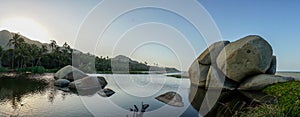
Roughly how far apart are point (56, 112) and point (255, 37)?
1875 centimetres

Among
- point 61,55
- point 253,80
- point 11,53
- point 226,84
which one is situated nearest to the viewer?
point 253,80

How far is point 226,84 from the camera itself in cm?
2377

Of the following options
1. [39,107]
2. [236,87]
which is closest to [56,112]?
[39,107]

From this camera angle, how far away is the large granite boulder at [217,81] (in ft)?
76.5

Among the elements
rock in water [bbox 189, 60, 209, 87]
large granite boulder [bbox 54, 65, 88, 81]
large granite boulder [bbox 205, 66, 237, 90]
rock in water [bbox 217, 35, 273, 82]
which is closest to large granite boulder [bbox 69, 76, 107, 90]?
large granite boulder [bbox 54, 65, 88, 81]

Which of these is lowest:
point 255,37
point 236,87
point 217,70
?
point 236,87

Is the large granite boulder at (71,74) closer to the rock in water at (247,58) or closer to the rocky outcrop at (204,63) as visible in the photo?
the rocky outcrop at (204,63)

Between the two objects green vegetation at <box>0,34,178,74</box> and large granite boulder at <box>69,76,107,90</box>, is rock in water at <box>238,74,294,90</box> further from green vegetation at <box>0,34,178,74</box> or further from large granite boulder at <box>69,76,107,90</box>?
green vegetation at <box>0,34,178,74</box>

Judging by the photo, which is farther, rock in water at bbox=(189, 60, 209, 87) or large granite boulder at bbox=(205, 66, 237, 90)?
rock in water at bbox=(189, 60, 209, 87)

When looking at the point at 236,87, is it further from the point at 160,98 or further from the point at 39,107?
the point at 39,107

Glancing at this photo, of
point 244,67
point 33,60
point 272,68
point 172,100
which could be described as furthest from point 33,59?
point 272,68

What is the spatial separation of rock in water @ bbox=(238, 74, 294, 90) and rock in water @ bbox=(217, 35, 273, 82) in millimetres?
614

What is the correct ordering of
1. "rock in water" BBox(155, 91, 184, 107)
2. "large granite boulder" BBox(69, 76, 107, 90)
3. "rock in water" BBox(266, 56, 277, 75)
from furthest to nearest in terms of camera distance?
"rock in water" BBox(266, 56, 277, 75)
"large granite boulder" BBox(69, 76, 107, 90)
"rock in water" BBox(155, 91, 184, 107)

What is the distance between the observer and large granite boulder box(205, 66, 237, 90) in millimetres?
23312
